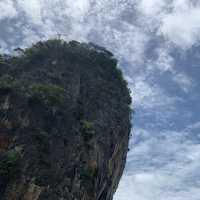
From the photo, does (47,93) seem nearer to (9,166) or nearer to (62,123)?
(62,123)

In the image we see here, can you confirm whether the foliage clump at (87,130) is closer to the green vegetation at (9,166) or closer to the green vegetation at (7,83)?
the green vegetation at (7,83)

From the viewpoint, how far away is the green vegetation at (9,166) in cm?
2305

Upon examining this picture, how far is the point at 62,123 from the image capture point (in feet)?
95.7

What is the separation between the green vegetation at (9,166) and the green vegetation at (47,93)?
6.56 meters

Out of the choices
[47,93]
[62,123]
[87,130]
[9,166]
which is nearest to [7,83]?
[47,93]

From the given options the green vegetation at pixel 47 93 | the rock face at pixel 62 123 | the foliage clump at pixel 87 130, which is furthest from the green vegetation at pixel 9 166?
the foliage clump at pixel 87 130

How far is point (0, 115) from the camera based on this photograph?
27.1 metres

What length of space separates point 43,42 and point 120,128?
13.0 meters

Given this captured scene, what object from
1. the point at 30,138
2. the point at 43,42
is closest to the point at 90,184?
the point at 30,138

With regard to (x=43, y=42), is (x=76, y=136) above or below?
below

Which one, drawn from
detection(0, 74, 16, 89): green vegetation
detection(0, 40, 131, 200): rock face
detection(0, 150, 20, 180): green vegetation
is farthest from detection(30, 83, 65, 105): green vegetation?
detection(0, 150, 20, 180): green vegetation

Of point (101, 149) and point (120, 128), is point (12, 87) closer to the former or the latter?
point (101, 149)

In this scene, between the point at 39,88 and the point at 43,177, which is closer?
the point at 43,177

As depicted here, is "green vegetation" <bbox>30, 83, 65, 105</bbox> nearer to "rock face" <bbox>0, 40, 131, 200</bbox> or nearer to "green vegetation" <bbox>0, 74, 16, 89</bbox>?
"rock face" <bbox>0, 40, 131, 200</bbox>
